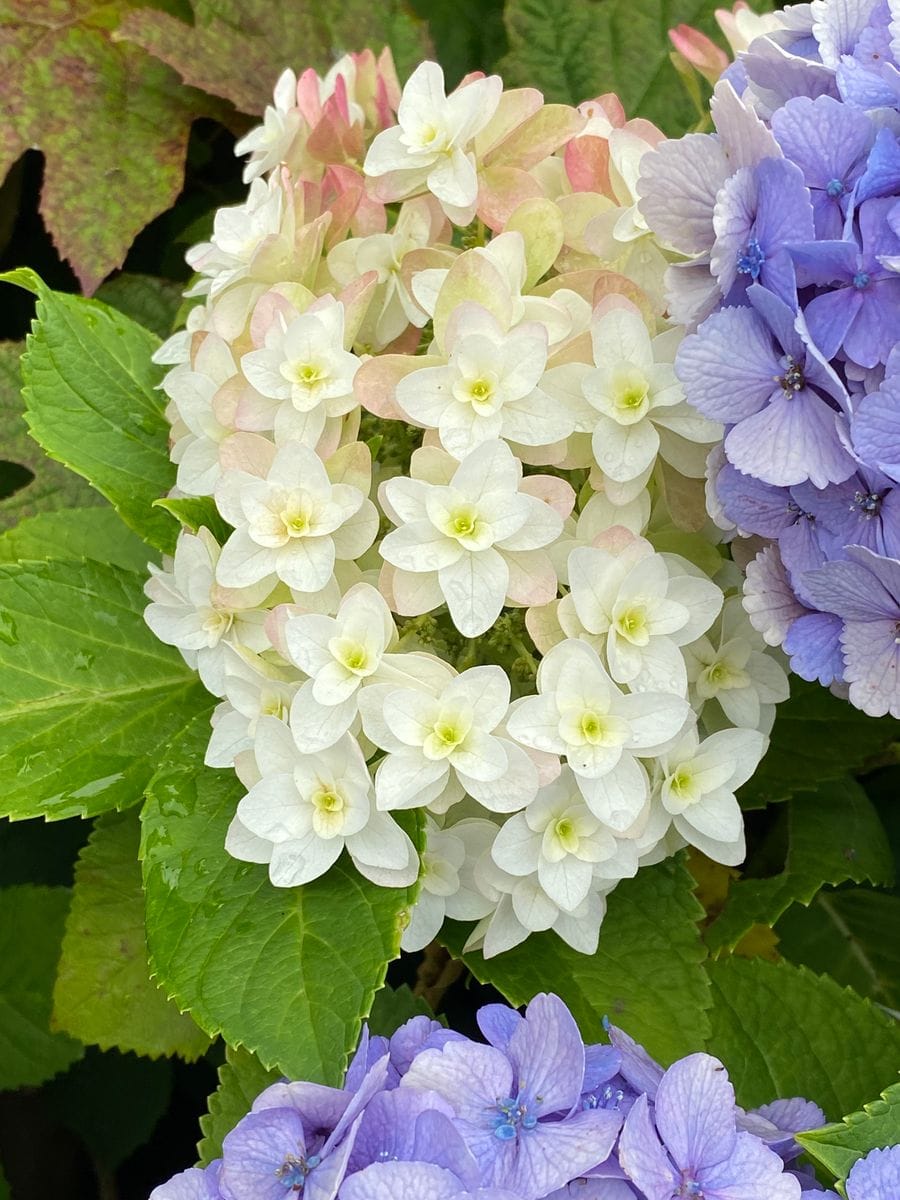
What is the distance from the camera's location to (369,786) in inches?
23.9

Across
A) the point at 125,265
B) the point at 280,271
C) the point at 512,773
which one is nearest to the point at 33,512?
the point at 125,265

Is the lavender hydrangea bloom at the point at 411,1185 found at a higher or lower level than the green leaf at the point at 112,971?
higher

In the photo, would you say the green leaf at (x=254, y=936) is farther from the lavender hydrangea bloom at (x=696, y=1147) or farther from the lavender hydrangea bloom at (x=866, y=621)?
the lavender hydrangea bloom at (x=866, y=621)

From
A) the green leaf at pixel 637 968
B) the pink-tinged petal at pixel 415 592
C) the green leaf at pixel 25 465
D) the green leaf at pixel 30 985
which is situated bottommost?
the green leaf at pixel 30 985

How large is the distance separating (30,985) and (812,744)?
2.05 ft

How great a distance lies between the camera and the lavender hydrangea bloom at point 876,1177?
1.63ft

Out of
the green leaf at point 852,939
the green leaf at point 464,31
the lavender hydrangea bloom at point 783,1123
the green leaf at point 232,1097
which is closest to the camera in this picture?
the lavender hydrangea bloom at point 783,1123

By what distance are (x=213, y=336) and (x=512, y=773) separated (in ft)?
0.97

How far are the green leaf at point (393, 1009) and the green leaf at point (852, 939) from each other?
330 mm

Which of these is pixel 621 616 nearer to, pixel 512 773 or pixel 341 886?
pixel 512 773

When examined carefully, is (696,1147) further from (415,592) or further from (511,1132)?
(415,592)

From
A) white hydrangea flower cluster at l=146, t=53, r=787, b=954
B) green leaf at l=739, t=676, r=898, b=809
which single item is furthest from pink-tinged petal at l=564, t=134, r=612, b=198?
green leaf at l=739, t=676, r=898, b=809

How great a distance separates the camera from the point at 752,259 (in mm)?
537

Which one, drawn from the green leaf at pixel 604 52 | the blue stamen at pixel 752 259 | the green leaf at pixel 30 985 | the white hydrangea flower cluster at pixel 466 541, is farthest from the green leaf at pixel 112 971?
the green leaf at pixel 604 52
